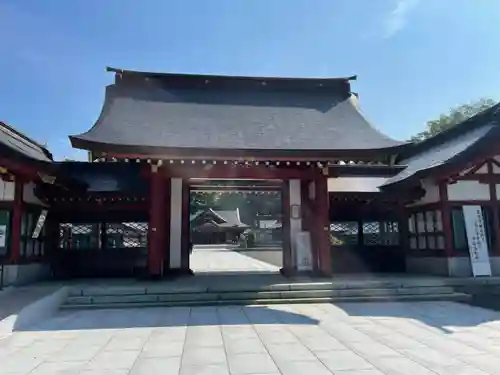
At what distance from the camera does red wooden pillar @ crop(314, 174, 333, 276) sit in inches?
376

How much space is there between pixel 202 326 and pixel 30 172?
5511 millimetres

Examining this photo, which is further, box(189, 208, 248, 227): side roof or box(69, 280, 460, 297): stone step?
box(189, 208, 248, 227): side roof

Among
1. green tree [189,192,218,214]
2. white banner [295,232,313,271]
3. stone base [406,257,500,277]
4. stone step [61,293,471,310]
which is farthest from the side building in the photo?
green tree [189,192,218,214]

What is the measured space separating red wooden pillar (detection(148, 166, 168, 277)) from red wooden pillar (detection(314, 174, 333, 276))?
3.80m

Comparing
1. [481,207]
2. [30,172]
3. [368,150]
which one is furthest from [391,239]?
[30,172]

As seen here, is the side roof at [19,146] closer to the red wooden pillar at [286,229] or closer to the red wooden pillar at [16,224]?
the red wooden pillar at [16,224]

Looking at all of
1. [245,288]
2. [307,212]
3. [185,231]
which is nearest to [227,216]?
[185,231]

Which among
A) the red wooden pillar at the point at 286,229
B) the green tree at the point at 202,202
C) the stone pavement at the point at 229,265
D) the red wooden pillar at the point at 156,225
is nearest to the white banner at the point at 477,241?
the red wooden pillar at the point at 286,229

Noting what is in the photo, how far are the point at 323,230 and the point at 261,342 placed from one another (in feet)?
16.1

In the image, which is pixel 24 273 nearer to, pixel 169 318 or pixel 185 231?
pixel 185 231

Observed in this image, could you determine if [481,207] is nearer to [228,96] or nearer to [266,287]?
[266,287]

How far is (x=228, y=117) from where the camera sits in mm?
11367

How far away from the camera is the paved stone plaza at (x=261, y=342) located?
409cm

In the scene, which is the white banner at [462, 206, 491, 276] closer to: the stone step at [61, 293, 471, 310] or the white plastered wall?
the white plastered wall
